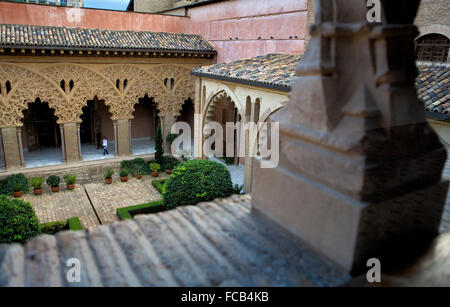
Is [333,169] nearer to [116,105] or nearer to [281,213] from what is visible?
[281,213]

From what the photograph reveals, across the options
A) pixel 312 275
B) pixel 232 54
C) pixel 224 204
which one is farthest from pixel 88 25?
pixel 312 275

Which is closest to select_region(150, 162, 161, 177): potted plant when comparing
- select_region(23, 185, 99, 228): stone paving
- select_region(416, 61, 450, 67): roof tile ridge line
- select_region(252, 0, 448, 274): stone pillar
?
select_region(23, 185, 99, 228): stone paving

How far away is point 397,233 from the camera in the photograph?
5.68ft

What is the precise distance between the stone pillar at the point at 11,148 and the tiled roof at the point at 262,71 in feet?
24.4

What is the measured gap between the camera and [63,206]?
11375 mm

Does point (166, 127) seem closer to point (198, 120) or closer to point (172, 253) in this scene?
point (198, 120)

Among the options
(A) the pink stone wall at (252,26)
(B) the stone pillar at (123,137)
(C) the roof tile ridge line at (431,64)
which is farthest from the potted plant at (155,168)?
(C) the roof tile ridge line at (431,64)

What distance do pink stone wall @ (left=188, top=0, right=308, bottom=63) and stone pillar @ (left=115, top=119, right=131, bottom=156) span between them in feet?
17.2

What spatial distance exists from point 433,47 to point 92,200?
11.1 meters

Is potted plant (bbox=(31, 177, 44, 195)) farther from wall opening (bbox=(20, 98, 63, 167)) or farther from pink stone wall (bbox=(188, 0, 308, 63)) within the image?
pink stone wall (bbox=(188, 0, 308, 63))

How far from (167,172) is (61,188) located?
4129 millimetres

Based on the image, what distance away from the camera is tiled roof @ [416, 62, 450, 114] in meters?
6.23

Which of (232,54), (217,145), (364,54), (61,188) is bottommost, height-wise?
(61,188)

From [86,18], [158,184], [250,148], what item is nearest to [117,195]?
[158,184]
